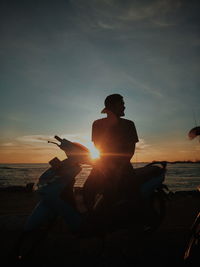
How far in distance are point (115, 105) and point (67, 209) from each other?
Answer: 5.74ft

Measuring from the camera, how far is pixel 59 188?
149 inches

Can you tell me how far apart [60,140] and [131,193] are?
50.4 inches

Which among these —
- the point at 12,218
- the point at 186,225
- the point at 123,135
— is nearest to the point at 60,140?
the point at 123,135

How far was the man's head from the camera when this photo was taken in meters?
4.53

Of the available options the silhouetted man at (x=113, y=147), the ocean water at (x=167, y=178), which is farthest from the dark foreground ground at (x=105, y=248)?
the ocean water at (x=167, y=178)

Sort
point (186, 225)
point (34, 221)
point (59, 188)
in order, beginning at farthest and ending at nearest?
point (186, 225), point (59, 188), point (34, 221)

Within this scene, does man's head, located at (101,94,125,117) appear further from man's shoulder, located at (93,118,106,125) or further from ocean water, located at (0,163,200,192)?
ocean water, located at (0,163,200,192)

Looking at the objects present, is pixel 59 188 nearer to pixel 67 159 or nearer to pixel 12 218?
pixel 67 159

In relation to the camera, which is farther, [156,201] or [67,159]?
[156,201]

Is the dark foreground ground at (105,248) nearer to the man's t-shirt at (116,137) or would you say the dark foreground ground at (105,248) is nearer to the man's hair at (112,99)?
the man's t-shirt at (116,137)

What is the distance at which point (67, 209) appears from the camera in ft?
12.4

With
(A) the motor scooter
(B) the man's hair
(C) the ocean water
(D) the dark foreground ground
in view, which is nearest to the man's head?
(B) the man's hair

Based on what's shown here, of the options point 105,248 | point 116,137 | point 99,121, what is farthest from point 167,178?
point 116,137

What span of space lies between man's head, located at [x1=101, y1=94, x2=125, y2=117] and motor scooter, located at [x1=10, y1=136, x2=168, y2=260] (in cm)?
87
